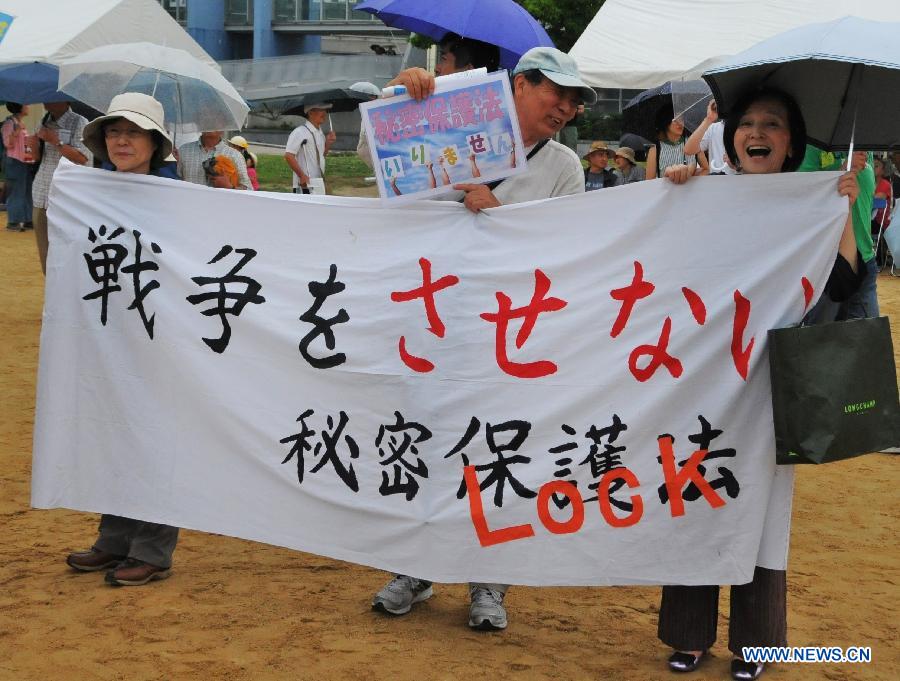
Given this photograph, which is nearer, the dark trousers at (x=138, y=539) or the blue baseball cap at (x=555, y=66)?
the blue baseball cap at (x=555, y=66)

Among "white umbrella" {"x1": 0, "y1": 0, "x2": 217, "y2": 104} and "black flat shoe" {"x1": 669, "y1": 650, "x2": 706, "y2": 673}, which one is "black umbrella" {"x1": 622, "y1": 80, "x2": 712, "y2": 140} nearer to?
"white umbrella" {"x1": 0, "y1": 0, "x2": 217, "y2": 104}

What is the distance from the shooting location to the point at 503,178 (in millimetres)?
3910

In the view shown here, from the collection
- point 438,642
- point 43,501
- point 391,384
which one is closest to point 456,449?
point 391,384

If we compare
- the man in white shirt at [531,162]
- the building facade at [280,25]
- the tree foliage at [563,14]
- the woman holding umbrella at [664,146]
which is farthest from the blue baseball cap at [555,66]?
the building facade at [280,25]

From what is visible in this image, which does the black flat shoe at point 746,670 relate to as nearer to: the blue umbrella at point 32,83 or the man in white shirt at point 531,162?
the man in white shirt at point 531,162

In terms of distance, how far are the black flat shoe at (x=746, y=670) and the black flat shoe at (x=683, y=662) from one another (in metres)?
0.13

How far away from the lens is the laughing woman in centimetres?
429

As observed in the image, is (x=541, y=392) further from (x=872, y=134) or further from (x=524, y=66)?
(x=872, y=134)

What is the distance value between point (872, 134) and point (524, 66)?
125cm

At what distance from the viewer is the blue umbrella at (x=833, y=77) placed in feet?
10.9

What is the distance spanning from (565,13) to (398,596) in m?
21.6

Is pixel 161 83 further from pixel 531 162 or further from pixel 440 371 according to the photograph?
pixel 440 371

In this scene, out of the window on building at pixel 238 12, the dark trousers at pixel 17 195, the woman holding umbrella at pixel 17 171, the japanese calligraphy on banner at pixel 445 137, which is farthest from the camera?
the window on building at pixel 238 12

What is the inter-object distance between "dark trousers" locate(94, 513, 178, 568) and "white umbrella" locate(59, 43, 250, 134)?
4706mm
